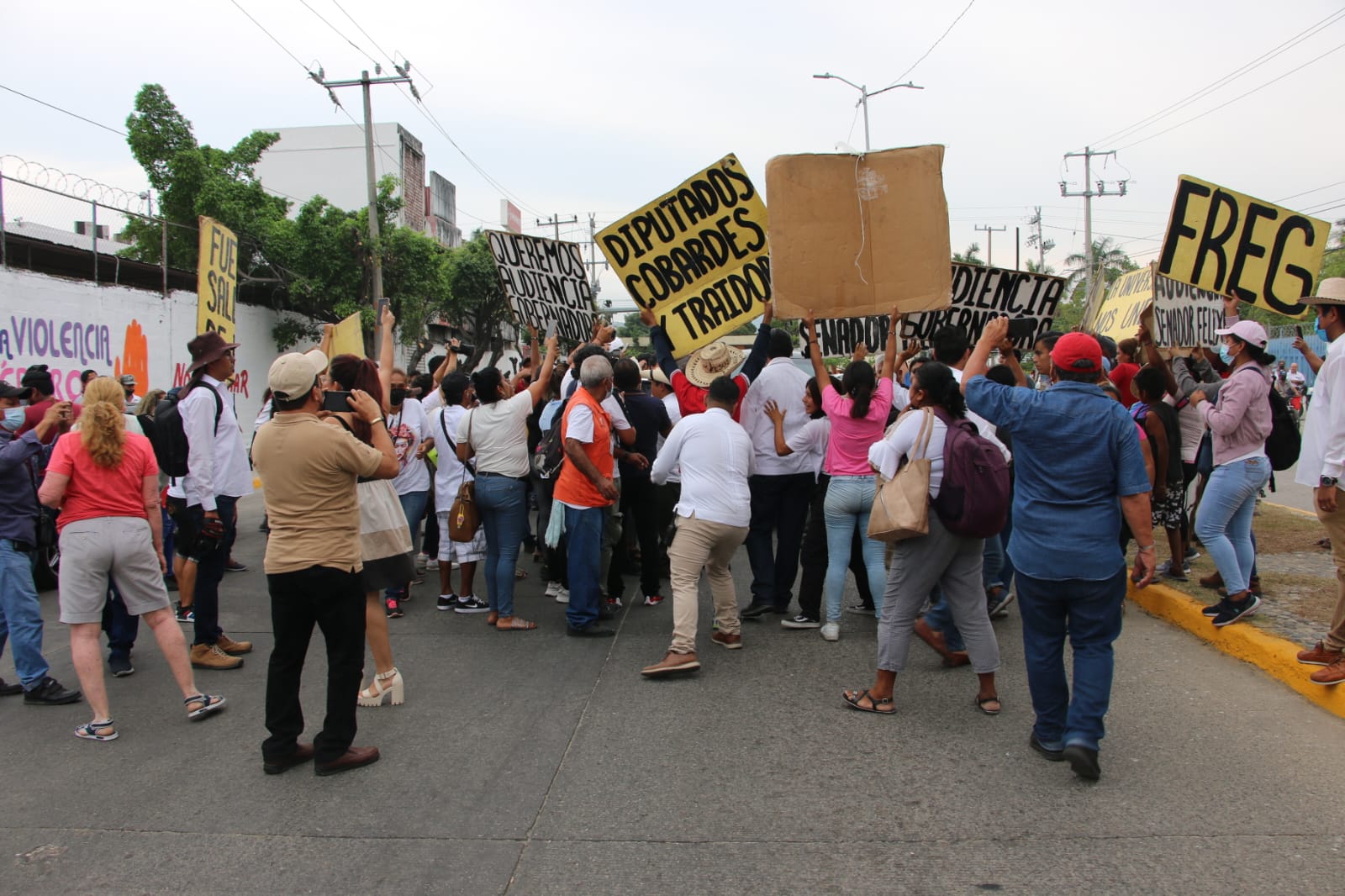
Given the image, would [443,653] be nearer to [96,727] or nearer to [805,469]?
[96,727]

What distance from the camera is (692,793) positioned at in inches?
157

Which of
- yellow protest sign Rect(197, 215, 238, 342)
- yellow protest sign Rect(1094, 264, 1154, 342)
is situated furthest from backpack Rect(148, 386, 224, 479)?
yellow protest sign Rect(1094, 264, 1154, 342)

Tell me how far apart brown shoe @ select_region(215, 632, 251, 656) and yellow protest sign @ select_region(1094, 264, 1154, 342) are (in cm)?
802

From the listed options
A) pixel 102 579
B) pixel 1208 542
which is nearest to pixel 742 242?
pixel 1208 542

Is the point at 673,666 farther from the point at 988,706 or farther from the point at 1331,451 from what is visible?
the point at 1331,451

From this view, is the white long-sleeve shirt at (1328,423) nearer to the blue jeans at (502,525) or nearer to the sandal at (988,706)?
the sandal at (988,706)

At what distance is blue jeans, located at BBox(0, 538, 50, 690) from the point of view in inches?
208

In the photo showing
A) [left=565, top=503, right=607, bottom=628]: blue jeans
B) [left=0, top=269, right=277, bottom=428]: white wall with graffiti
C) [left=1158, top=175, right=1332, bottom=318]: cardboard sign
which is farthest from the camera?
[left=0, top=269, right=277, bottom=428]: white wall with graffiti

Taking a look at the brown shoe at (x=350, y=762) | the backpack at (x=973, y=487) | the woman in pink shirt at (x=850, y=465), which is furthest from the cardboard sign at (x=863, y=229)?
the brown shoe at (x=350, y=762)

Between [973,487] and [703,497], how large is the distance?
5.64 ft

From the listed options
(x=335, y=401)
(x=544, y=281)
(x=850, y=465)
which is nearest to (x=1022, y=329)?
(x=850, y=465)

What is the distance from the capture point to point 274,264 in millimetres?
21766

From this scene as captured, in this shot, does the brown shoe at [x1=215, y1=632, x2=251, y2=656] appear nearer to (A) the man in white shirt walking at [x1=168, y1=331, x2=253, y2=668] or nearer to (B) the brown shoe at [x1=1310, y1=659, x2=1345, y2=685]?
(A) the man in white shirt walking at [x1=168, y1=331, x2=253, y2=668]

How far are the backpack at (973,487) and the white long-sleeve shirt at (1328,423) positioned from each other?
1.46 m
